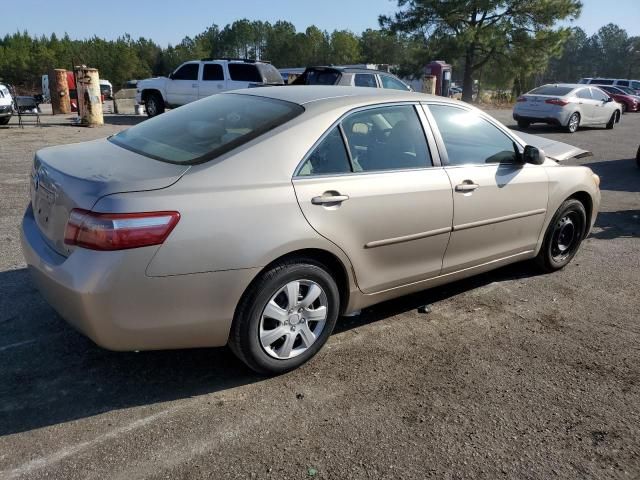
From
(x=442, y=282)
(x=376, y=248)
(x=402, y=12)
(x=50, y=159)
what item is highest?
(x=402, y=12)

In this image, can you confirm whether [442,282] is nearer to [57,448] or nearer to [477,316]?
[477,316]

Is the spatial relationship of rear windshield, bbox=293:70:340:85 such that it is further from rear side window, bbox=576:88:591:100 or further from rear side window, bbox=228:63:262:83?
rear side window, bbox=576:88:591:100

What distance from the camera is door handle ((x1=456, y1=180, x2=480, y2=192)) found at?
380 cm

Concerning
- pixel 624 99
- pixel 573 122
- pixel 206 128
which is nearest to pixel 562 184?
pixel 206 128

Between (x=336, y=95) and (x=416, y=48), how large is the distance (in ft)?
144

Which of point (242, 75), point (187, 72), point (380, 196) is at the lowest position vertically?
point (380, 196)

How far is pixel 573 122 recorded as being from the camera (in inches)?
712

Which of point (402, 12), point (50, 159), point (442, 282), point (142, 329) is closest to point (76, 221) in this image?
point (142, 329)

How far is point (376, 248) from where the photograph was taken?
3.39m

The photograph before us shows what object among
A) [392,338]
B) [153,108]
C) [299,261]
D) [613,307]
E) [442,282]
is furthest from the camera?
[153,108]

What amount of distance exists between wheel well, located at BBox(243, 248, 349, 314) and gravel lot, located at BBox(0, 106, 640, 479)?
41cm

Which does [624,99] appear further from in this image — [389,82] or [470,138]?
[470,138]

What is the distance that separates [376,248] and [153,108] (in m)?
18.1

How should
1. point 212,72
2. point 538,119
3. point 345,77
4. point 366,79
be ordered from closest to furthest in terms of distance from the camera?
point 345,77, point 366,79, point 538,119, point 212,72
